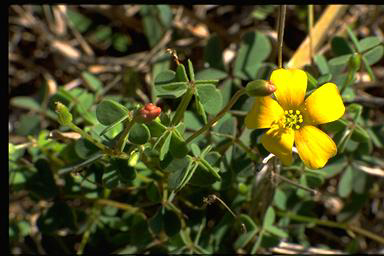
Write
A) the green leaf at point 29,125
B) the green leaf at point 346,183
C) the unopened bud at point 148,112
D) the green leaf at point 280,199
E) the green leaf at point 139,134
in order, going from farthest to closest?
the green leaf at point 29,125 < the green leaf at point 346,183 < the green leaf at point 280,199 < the green leaf at point 139,134 < the unopened bud at point 148,112

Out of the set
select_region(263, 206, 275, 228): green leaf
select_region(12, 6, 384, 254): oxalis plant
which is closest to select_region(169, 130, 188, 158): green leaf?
select_region(12, 6, 384, 254): oxalis plant

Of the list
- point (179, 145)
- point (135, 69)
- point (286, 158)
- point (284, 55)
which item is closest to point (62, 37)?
point (135, 69)

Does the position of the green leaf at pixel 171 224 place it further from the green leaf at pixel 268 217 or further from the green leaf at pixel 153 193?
the green leaf at pixel 268 217

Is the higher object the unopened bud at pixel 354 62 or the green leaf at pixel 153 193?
the unopened bud at pixel 354 62

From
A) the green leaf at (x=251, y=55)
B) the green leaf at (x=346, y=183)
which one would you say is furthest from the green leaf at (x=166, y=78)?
the green leaf at (x=346, y=183)

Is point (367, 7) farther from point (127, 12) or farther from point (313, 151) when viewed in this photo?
point (313, 151)

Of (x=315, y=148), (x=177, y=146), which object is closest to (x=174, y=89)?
(x=177, y=146)

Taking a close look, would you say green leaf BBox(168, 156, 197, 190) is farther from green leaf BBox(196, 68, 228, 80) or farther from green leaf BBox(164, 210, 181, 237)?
green leaf BBox(196, 68, 228, 80)
